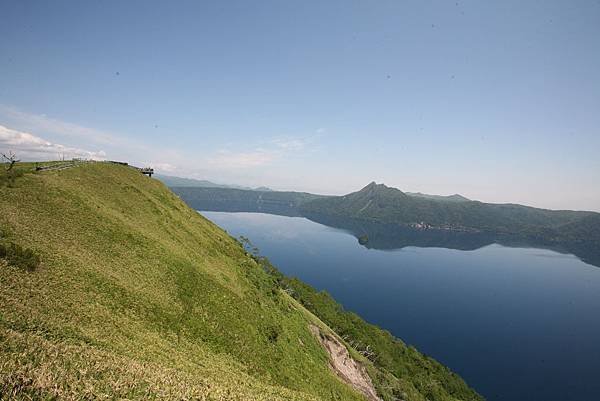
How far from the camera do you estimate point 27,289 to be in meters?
20.1

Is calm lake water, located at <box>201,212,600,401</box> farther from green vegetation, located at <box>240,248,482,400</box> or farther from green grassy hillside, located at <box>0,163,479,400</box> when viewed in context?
green grassy hillside, located at <box>0,163,479,400</box>

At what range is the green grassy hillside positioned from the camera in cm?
1465

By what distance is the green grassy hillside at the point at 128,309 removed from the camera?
48.1 ft

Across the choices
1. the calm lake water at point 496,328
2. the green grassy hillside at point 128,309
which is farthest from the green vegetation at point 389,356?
the calm lake water at point 496,328

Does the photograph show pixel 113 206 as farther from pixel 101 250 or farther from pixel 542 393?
pixel 542 393

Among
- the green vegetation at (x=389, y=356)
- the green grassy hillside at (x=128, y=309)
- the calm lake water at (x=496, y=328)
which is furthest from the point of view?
the calm lake water at (x=496, y=328)

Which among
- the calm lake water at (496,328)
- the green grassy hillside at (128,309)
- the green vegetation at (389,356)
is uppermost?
the green grassy hillside at (128,309)

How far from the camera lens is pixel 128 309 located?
81.4 ft

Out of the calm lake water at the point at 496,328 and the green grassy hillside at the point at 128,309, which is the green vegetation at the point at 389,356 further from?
the calm lake water at the point at 496,328

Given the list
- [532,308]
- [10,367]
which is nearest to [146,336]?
[10,367]

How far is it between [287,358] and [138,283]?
2018 cm

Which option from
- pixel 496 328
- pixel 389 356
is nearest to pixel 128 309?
pixel 389 356

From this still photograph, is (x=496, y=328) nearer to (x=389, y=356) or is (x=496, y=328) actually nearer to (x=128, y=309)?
(x=389, y=356)

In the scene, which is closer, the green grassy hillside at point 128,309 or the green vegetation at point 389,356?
the green grassy hillside at point 128,309
